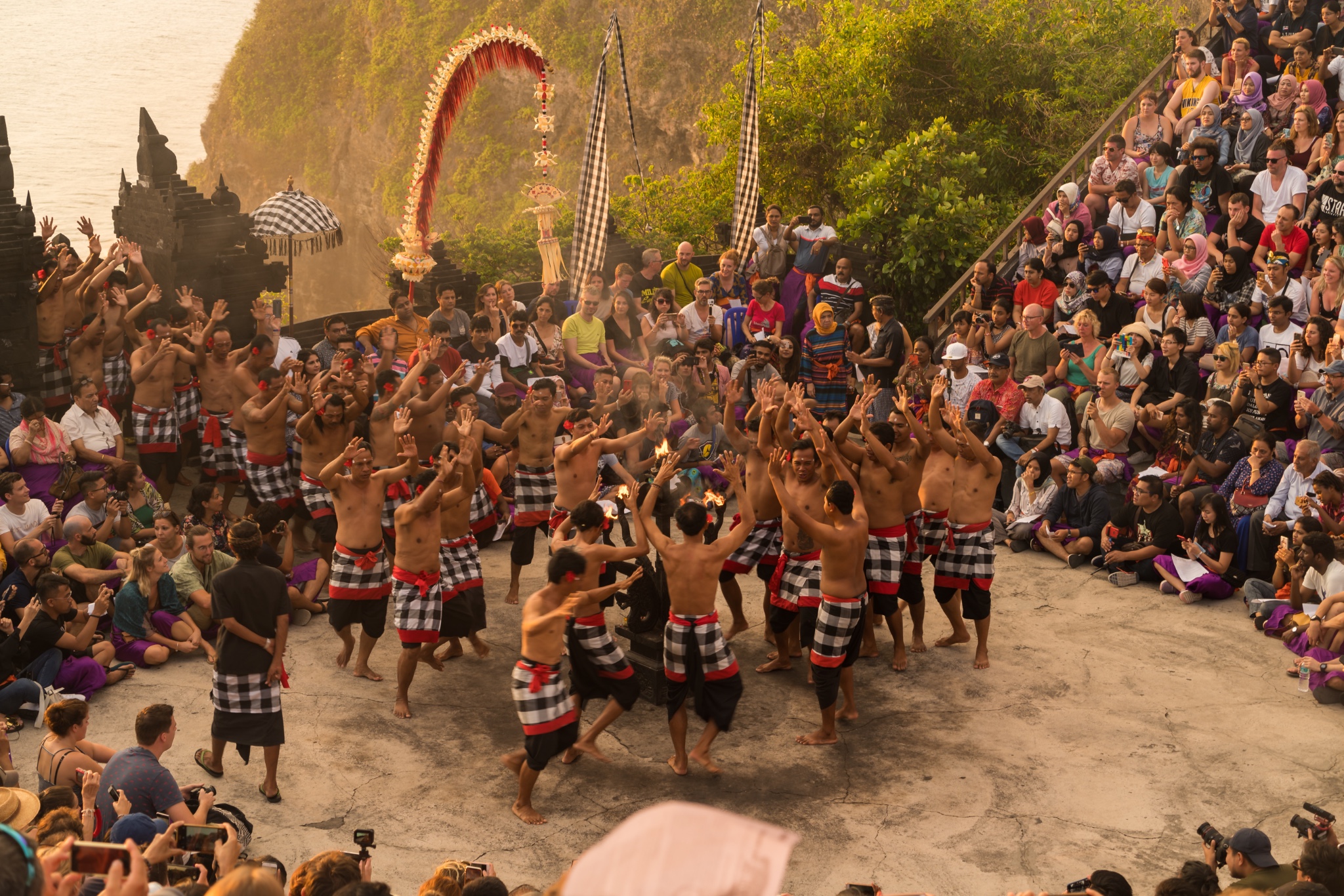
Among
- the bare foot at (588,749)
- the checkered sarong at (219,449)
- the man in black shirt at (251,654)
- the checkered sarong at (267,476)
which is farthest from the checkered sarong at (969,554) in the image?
the checkered sarong at (219,449)

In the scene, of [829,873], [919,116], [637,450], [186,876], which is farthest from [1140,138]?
[186,876]

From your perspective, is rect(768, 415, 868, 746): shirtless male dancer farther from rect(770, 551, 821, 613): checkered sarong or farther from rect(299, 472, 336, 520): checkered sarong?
rect(299, 472, 336, 520): checkered sarong

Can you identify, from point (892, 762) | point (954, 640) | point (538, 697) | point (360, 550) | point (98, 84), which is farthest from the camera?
point (98, 84)

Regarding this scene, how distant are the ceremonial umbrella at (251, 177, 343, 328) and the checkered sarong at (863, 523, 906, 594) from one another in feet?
25.5

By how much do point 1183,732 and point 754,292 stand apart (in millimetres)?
6765

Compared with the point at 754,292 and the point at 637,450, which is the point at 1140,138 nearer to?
the point at 754,292

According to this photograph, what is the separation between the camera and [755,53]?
16203 mm

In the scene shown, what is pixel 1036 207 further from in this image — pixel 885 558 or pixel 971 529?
pixel 885 558

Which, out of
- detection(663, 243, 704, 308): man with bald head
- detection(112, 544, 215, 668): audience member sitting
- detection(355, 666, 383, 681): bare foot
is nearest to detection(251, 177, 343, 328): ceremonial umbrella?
detection(663, 243, 704, 308): man with bald head

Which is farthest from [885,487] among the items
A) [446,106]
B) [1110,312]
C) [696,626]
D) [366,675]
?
[446,106]

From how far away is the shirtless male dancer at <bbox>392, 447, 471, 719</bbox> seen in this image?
27.2ft

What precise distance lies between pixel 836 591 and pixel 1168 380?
4881 millimetres

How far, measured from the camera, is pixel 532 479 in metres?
10.1

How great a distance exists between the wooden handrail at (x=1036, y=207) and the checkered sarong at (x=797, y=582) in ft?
19.8
